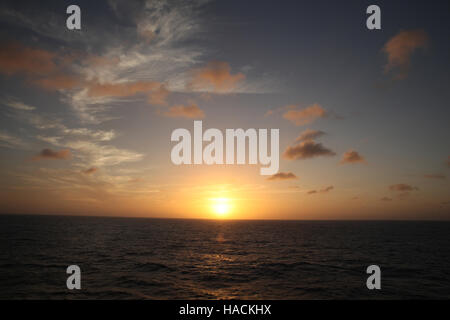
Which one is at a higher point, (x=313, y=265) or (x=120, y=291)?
(x=120, y=291)

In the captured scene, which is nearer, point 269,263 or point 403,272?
point 403,272

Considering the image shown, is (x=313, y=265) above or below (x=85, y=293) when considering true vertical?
below

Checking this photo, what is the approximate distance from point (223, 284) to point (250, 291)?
3.34 m

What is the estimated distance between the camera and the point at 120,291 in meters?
21.6
